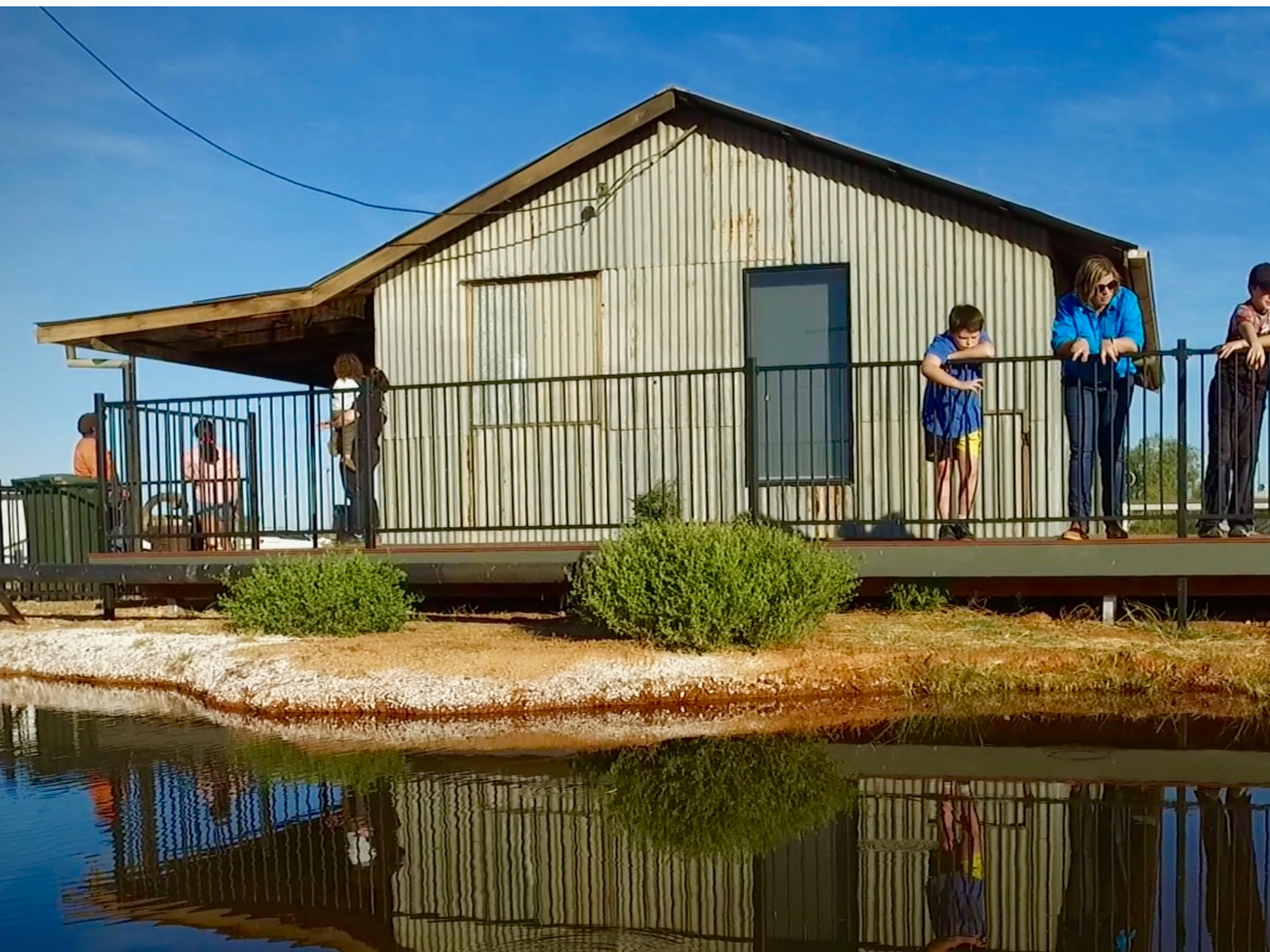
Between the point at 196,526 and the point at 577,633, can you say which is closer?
the point at 577,633

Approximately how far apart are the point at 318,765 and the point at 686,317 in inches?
248

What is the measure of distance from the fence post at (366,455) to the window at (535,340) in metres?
1.73

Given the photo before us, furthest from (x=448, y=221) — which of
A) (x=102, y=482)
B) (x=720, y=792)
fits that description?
(x=720, y=792)

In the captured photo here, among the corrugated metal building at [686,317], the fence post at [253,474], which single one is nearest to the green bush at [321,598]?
the fence post at [253,474]

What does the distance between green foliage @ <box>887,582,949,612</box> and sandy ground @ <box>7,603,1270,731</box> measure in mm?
630

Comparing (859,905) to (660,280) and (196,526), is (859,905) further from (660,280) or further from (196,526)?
(196,526)

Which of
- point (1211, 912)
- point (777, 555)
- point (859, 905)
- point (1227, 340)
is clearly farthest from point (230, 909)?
point (1227, 340)

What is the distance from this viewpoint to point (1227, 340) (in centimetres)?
799

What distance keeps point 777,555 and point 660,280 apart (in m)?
4.33

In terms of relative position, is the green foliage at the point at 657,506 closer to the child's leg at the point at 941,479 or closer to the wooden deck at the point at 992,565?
the wooden deck at the point at 992,565

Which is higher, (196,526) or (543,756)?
(196,526)

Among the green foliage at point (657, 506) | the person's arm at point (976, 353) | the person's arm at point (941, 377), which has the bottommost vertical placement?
the green foliage at point (657, 506)

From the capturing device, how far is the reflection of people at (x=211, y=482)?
10.8 meters

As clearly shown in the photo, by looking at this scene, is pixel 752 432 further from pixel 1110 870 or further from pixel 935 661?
pixel 1110 870
